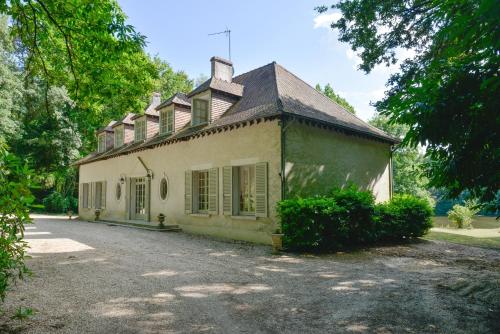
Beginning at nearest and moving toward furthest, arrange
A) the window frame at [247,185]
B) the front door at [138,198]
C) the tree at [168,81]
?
the window frame at [247,185] → the front door at [138,198] → the tree at [168,81]

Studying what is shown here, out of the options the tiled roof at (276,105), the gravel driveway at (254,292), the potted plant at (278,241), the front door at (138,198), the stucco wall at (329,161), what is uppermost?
the tiled roof at (276,105)

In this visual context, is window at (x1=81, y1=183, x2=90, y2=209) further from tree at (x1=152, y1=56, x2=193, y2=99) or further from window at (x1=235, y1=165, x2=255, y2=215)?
window at (x1=235, y1=165, x2=255, y2=215)

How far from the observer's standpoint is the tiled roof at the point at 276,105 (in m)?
10.7

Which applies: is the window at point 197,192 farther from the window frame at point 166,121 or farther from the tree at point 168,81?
the tree at point 168,81

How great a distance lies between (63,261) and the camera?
7777mm

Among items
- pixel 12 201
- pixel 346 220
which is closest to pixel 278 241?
pixel 346 220

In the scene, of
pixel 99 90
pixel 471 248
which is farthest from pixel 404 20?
pixel 99 90

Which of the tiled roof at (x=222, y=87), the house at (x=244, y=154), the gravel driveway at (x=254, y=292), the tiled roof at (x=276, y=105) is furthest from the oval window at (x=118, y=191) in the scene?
the gravel driveway at (x=254, y=292)

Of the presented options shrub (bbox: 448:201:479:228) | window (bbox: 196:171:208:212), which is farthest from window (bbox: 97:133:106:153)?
shrub (bbox: 448:201:479:228)

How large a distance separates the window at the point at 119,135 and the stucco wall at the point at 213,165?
1.98m

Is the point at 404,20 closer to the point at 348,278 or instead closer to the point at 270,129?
the point at 270,129

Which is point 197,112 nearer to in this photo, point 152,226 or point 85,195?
point 152,226

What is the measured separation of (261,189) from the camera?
34.7ft

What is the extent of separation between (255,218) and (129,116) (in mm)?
12850
